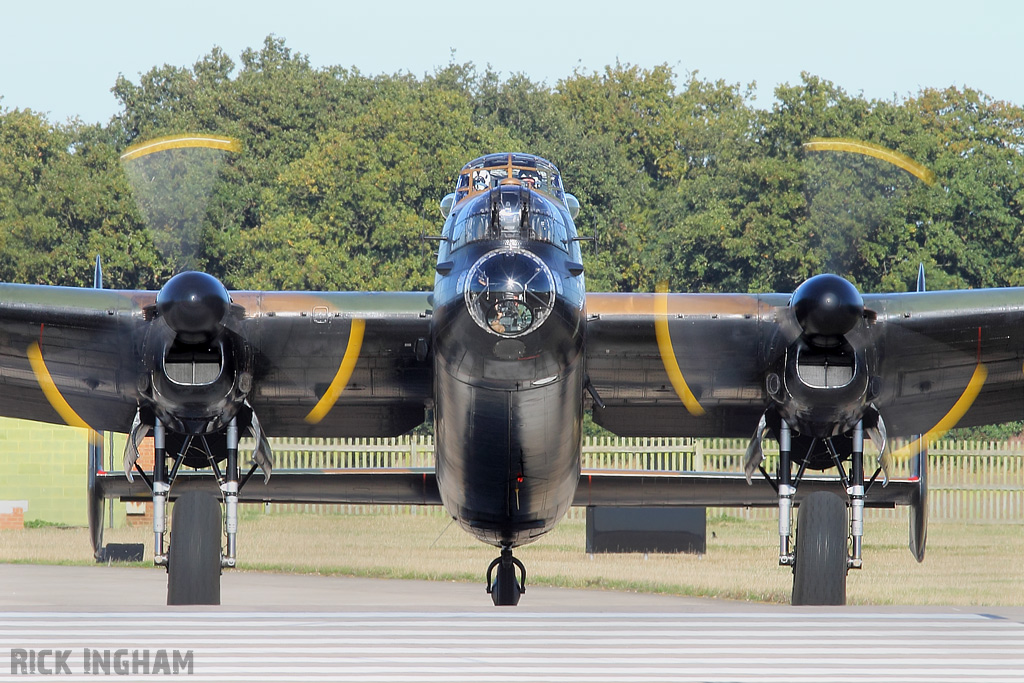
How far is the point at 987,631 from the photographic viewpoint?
9008mm

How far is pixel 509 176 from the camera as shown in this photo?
42.0ft

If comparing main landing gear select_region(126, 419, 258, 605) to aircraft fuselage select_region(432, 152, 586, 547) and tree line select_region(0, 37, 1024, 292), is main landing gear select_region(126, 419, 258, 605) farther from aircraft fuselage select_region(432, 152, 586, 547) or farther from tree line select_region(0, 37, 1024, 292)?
tree line select_region(0, 37, 1024, 292)

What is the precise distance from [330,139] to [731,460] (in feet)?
85.3

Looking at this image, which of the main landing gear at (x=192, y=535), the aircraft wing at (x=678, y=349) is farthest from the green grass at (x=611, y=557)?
the main landing gear at (x=192, y=535)

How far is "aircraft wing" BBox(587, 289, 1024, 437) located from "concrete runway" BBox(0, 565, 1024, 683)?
11.8ft

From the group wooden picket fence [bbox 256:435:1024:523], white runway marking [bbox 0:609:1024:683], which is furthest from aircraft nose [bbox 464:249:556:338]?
wooden picket fence [bbox 256:435:1024:523]

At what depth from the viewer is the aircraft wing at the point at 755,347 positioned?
13.1 meters

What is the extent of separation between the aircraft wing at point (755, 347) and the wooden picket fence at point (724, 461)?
52.9ft

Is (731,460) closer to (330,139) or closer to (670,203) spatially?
(670,203)

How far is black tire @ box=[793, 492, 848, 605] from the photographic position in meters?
12.8

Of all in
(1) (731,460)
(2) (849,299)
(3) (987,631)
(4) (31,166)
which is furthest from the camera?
(4) (31,166)

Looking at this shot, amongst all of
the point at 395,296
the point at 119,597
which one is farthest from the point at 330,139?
the point at 395,296

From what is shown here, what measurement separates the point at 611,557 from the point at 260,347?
1277cm

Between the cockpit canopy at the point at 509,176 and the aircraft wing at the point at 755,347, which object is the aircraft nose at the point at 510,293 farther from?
the aircraft wing at the point at 755,347
